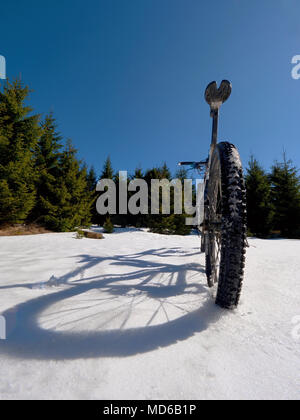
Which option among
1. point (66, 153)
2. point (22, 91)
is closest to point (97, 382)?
point (66, 153)

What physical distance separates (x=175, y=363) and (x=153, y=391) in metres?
0.16

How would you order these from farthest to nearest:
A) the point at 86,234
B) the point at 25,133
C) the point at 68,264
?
the point at 25,133 → the point at 86,234 → the point at 68,264

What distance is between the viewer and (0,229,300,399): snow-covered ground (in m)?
0.63

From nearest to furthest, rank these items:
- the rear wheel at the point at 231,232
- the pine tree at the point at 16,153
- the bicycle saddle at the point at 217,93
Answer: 1. the rear wheel at the point at 231,232
2. the bicycle saddle at the point at 217,93
3. the pine tree at the point at 16,153

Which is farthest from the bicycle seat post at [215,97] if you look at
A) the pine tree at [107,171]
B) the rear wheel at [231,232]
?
the pine tree at [107,171]

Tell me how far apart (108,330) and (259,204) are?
14.1 m

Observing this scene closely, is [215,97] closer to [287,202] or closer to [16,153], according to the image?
[16,153]

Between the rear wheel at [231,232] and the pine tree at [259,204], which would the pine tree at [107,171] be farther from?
the rear wheel at [231,232]

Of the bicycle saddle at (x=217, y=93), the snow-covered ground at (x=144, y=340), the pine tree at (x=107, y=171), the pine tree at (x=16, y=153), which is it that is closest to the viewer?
the snow-covered ground at (x=144, y=340)

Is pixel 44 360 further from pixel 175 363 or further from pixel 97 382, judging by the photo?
pixel 175 363

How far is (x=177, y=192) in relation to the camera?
1361 cm

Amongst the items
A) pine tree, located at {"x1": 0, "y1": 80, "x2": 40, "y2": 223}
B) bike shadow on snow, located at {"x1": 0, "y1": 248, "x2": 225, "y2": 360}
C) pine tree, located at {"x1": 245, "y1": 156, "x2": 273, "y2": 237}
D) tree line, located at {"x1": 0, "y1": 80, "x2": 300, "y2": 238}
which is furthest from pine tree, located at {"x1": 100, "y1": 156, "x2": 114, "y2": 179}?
bike shadow on snow, located at {"x1": 0, "y1": 248, "x2": 225, "y2": 360}

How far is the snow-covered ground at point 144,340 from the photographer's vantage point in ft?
2.05

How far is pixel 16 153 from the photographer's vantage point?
7.66 m
